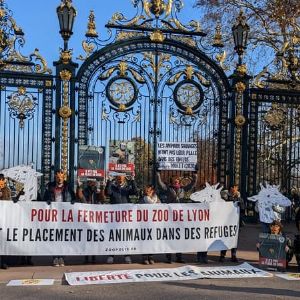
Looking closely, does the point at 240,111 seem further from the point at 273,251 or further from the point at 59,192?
the point at 59,192

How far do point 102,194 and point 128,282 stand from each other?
13.1ft

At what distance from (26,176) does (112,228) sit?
10.1 feet

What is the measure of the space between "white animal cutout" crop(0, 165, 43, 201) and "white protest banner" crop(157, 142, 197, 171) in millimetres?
3360

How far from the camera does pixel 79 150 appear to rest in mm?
14211

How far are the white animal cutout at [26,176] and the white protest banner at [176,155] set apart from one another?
3.36 meters

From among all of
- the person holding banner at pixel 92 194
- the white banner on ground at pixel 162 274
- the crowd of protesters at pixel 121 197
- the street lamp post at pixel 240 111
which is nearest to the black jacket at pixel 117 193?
the crowd of protesters at pixel 121 197

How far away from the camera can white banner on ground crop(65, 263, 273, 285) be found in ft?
29.8

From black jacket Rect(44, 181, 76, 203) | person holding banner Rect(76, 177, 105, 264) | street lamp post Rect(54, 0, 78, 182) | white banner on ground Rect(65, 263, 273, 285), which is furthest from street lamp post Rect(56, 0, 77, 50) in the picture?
white banner on ground Rect(65, 263, 273, 285)

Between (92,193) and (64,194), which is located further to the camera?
(92,193)

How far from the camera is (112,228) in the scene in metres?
10.6

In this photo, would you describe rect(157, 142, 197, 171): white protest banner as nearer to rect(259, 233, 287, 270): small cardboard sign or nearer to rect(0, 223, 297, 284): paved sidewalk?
rect(0, 223, 297, 284): paved sidewalk

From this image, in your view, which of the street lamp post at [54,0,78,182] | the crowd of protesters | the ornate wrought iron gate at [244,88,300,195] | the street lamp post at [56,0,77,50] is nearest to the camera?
the crowd of protesters

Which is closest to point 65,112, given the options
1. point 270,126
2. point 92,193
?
point 92,193

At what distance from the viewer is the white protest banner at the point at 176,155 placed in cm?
1465
